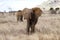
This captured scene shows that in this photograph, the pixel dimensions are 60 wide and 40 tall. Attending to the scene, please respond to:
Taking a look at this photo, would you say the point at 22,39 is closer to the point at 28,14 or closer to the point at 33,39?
the point at 33,39

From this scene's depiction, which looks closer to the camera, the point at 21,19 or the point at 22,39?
the point at 22,39

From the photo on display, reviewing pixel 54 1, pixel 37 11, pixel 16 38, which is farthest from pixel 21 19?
pixel 54 1

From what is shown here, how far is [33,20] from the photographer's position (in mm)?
11820

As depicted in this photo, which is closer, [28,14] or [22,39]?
[22,39]

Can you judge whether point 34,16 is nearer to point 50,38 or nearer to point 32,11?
point 32,11

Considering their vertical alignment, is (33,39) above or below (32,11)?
below

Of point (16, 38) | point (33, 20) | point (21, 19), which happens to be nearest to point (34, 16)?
point (33, 20)

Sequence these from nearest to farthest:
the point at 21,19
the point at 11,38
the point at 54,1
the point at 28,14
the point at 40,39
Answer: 1. the point at 40,39
2. the point at 11,38
3. the point at 28,14
4. the point at 21,19
5. the point at 54,1

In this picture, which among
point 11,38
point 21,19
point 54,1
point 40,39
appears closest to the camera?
point 40,39

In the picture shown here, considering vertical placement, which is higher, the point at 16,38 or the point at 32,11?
the point at 32,11

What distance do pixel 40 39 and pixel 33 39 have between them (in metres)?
0.44

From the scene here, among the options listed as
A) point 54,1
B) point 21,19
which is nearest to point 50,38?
point 21,19

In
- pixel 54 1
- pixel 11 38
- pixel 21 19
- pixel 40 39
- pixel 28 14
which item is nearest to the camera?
pixel 40 39

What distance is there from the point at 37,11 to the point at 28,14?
629 mm
